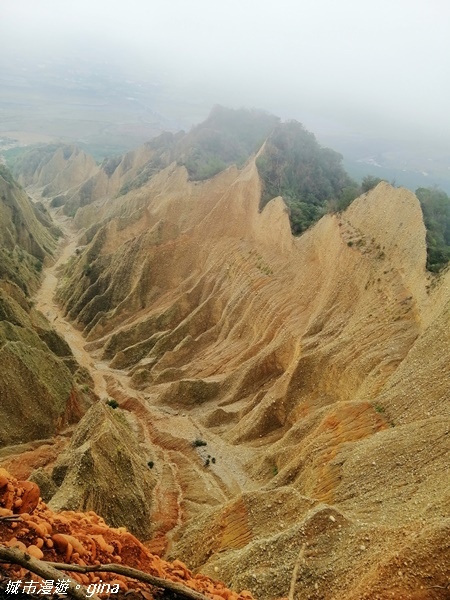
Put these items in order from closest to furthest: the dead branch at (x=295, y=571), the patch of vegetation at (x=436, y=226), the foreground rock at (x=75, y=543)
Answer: the foreground rock at (x=75, y=543)
the dead branch at (x=295, y=571)
the patch of vegetation at (x=436, y=226)

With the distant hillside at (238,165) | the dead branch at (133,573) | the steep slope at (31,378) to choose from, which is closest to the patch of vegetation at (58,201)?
the distant hillside at (238,165)

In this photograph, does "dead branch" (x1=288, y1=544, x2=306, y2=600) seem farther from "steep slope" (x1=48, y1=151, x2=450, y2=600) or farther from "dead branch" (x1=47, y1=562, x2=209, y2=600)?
"dead branch" (x1=47, y1=562, x2=209, y2=600)

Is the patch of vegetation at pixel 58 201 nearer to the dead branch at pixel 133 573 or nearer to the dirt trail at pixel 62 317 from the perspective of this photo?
the dirt trail at pixel 62 317

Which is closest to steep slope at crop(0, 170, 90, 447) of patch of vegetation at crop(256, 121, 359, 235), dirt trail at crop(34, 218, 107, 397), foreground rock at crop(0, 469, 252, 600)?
dirt trail at crop(34, 218, 107, 397)

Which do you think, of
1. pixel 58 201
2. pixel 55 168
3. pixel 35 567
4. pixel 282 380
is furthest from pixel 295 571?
pixel 55 168

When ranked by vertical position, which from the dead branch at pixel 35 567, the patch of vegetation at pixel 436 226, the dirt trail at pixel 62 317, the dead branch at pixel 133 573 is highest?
the patch of vegetation at pixel 436 226

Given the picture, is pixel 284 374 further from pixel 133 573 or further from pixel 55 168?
pixel 55 168

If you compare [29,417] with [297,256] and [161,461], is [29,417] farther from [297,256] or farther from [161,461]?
[297,256]
